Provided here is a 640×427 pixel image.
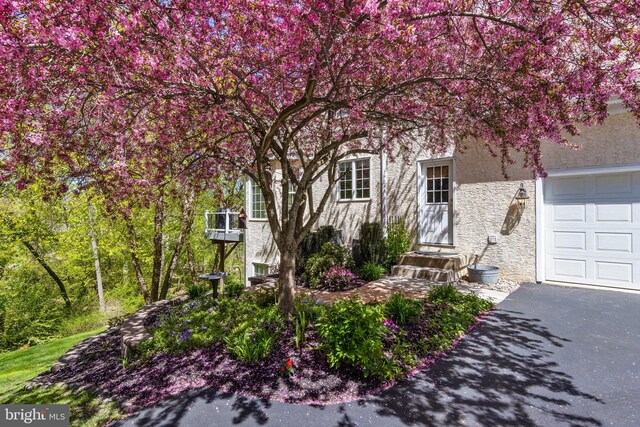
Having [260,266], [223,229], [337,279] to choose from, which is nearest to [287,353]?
[337,279]

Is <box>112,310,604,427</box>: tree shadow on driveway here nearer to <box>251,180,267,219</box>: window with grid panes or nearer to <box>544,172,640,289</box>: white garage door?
<box>544,172,640,289</box>: white garage door

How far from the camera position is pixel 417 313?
186 inches

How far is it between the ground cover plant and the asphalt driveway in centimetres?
21

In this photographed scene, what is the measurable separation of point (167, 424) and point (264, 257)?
32.2 ft

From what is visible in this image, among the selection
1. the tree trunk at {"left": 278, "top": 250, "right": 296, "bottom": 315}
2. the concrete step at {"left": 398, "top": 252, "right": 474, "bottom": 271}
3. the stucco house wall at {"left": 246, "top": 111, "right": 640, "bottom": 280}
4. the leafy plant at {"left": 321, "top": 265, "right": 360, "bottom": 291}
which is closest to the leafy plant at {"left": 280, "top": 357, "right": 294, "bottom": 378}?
the tree trunk at {"left": 278, "top": 250, "right": 296, "bottom": 315}

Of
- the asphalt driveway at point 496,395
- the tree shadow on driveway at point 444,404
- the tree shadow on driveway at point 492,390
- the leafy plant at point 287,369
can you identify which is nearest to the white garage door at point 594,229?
the asphalt driveway at point 496,395

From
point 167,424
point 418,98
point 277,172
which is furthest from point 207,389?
point 277,172

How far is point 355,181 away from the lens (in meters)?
10.2

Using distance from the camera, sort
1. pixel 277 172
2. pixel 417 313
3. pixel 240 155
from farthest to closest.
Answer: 1. pixel 277 172
2. pixel 240 155
3. pixel 417 313

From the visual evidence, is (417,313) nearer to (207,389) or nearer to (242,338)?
(242,338)

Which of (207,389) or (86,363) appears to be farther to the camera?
(86,363)

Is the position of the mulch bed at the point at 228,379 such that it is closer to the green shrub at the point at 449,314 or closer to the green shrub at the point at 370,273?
the green shrub at the point at 449,314

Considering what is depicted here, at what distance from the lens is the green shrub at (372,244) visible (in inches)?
337

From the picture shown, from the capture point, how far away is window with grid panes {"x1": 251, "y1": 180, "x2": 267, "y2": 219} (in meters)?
12.9
